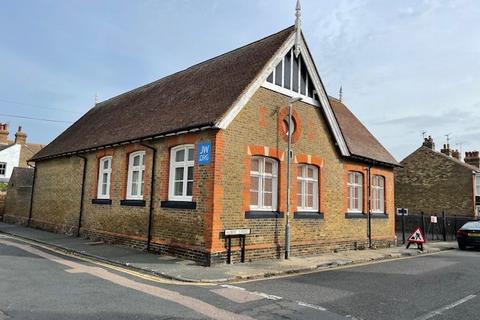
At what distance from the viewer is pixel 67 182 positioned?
773 inches

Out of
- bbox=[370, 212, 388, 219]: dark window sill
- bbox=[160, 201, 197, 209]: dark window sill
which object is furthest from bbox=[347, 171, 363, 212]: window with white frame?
bbox=[160, 201, 197, 209]: dark window sill

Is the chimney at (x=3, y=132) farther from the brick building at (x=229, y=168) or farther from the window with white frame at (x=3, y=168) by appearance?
the brick building at (x=229, y=168)

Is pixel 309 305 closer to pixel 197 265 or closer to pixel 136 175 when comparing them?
→ pixel 197 265

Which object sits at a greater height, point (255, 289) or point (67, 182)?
point (67, 182)

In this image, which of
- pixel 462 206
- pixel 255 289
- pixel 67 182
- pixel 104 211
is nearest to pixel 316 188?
pixel 255 289

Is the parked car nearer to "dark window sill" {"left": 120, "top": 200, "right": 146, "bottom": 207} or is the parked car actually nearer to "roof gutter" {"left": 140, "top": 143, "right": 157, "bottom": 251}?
"roof gutter" {"left": 140, "top": 143, "right": 157, "bottom": 251}

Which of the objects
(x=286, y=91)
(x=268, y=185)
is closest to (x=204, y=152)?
(x=268, y=185)

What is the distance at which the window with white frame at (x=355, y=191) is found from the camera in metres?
17.6

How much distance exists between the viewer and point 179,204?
487 inches

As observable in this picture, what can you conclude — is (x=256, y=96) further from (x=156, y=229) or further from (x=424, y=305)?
(x=424, y=305)

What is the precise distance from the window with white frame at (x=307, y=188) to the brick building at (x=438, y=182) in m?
22.6

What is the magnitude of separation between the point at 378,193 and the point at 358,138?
294cm

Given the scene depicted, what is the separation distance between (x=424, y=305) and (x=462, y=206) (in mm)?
28777

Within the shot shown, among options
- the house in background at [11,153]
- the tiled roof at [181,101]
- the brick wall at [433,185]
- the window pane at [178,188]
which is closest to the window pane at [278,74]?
the tiled roof at [181,101]
